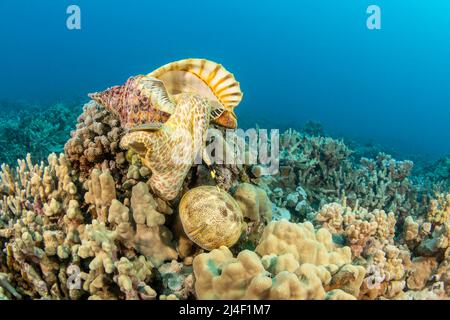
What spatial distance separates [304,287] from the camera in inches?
76.7

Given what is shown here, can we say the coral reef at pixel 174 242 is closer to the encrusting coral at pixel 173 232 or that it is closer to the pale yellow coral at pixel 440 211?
the encrusting coral at pixel 173 232

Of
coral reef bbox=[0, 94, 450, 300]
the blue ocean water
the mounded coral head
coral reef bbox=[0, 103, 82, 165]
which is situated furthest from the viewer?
the blue ocean water

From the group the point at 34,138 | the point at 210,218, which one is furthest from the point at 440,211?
the point at 34,138

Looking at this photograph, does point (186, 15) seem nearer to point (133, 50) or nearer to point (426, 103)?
point (133, 50)

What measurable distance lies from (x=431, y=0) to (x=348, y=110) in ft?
383

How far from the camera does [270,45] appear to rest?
135m

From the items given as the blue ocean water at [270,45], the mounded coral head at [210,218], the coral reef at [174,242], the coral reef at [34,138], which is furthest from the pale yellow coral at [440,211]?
the blue ocean water at [270,45]

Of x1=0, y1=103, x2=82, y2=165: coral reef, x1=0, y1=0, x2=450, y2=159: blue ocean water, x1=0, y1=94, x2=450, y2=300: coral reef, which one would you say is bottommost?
x1=0, y1=94, x2=450, y2=300: coral reef

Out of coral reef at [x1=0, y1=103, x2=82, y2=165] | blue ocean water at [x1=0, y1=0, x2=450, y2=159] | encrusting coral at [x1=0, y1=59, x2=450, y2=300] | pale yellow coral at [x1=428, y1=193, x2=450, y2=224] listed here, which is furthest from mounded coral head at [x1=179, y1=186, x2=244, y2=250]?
blue ocean water at [x1=0, y1=0, x2=450, y2=159]

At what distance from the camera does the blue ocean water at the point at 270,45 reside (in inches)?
3757

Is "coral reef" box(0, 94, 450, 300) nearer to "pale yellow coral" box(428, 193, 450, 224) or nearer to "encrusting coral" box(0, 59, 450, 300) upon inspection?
"encrusting coral" box(0, 59, 450, 300)

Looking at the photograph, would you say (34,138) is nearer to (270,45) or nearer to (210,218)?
(210,218)

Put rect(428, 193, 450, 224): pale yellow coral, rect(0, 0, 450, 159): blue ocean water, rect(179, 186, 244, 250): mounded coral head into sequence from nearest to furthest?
rect(179, 186, 244, 250): mounded coral head → rect(428, 193, 450, 224): pale yellow coral → rect(0, 0, 450, 159): blue ocean water

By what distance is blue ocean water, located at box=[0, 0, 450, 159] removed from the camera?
9544 cm
